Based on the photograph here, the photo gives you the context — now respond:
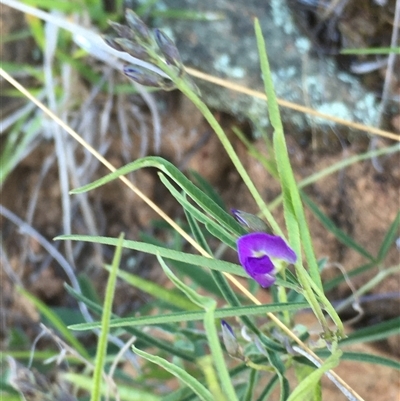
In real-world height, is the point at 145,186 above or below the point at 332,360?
below

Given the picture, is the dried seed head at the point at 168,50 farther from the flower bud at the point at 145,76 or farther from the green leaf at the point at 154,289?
the green leaf at the point at 154,289

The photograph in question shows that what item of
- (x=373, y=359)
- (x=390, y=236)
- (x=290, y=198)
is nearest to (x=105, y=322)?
(x=290, y=198)

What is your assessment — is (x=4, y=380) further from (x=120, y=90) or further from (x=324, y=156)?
(x=324, y=156)

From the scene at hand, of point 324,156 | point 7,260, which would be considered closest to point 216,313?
point 324,156

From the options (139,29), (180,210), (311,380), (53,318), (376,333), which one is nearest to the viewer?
(311,380)

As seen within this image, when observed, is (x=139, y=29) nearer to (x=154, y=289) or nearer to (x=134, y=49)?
(x=134, y=49)

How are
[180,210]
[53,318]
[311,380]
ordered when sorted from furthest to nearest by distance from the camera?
[180,210] < [53,318] < [311,380]

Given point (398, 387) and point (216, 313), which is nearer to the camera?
point (216, 313)

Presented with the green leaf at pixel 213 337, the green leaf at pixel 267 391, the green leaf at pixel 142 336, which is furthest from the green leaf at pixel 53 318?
the green leaf at pixel 213 337
